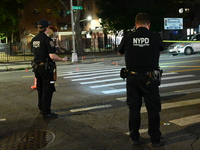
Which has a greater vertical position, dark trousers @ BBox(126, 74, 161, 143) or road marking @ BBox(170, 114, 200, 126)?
dark trousers @ BBox(126, 74, 161, 143)

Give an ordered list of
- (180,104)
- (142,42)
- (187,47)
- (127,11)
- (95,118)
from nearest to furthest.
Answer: (142,42) < (95,118) < (180,104) < (187,47) < (127,11)

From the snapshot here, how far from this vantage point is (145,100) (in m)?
4.09

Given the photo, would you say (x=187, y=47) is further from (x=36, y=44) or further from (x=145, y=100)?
(x=145, y=100)

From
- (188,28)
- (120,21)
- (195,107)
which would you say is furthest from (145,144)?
(188,28)

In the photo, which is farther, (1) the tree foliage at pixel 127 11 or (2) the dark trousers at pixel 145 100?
(1) the tree foliage at pixel 127 11

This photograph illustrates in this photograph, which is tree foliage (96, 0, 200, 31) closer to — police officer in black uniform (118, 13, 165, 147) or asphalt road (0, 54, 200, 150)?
asphalt road (0, 54, 200, 150)

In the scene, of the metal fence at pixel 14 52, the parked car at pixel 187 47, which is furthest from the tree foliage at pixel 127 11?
the parked car at pixel 187 47

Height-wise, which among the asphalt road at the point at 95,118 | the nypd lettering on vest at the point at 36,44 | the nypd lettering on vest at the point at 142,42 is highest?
the nypd lettering on vest at the point at 36,44

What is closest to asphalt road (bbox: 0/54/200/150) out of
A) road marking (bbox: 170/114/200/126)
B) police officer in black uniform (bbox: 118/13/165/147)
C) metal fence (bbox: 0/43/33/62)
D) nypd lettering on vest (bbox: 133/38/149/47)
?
road marking (bbox: 170/114/200/126)

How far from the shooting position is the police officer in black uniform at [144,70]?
3996 mm

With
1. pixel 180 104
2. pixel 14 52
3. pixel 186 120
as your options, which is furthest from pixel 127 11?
pixel 186 120

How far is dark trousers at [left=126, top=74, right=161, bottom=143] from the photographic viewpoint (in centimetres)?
401

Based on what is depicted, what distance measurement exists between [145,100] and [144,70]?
469 mm

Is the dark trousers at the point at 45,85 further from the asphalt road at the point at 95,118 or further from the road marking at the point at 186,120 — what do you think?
the road marking at the point at 186,120
